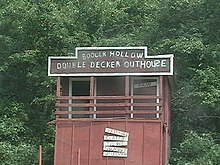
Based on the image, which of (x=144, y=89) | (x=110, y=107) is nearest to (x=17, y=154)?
(x=110, y=107)

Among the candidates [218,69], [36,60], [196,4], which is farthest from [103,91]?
[196,4]

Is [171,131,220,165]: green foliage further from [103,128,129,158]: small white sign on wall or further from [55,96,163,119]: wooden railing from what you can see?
[103,128,129,158]: small white sign on wall

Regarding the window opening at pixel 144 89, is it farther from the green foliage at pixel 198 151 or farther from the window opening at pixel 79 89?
the green foliage at pixel 198 151

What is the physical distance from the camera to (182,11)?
2067cm

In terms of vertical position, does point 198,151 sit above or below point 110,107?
below

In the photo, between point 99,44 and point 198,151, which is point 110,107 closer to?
point 198,151

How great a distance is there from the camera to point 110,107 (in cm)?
1479

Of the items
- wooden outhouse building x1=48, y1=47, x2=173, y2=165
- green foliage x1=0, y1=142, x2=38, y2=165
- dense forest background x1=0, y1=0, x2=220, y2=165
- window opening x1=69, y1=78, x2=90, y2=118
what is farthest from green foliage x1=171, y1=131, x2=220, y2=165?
green foliage x1=0, y1=142, x2=38, y2=165

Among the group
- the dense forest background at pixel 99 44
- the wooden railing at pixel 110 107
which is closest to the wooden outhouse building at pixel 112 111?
the wooden railing at pixel 110 107

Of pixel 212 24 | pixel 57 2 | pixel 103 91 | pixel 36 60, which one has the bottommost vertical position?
pixel 103 91

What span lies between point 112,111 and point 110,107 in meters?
0.23

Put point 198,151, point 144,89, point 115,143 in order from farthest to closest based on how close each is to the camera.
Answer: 1. point 198,151
2. point 144,89
3. point 115,143

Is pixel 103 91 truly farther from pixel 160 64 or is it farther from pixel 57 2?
pixel 57 2

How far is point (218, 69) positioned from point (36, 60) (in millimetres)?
6879
